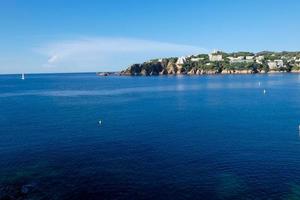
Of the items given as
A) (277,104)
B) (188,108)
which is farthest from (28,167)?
(277,104)

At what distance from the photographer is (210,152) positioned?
58.6m

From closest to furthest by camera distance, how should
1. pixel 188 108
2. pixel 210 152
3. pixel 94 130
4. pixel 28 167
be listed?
pixel 28 167 < pixel 210 152 < pixel 94 130 < pixel 188 108

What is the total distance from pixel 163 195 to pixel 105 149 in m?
22.9

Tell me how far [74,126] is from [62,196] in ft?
141

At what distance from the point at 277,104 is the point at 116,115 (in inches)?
2219

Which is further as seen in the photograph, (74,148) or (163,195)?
(74,148)

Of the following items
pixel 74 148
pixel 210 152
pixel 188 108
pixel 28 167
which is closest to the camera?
pixel 28 167

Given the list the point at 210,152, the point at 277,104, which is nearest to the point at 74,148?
the point at 210,152

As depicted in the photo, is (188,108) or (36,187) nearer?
(36,187)

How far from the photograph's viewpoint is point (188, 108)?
111m

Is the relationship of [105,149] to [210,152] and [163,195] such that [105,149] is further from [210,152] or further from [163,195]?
[163,195]

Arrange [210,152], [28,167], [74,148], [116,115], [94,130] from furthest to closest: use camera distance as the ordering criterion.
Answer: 1. [116,115]
2. [94,130]
3. [74,148]
4. [210,152]
5. [28,167]

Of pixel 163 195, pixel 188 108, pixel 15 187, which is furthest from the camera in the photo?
pixel 188 108

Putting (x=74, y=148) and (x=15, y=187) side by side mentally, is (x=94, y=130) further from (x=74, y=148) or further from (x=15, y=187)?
(x=15, y=187)
